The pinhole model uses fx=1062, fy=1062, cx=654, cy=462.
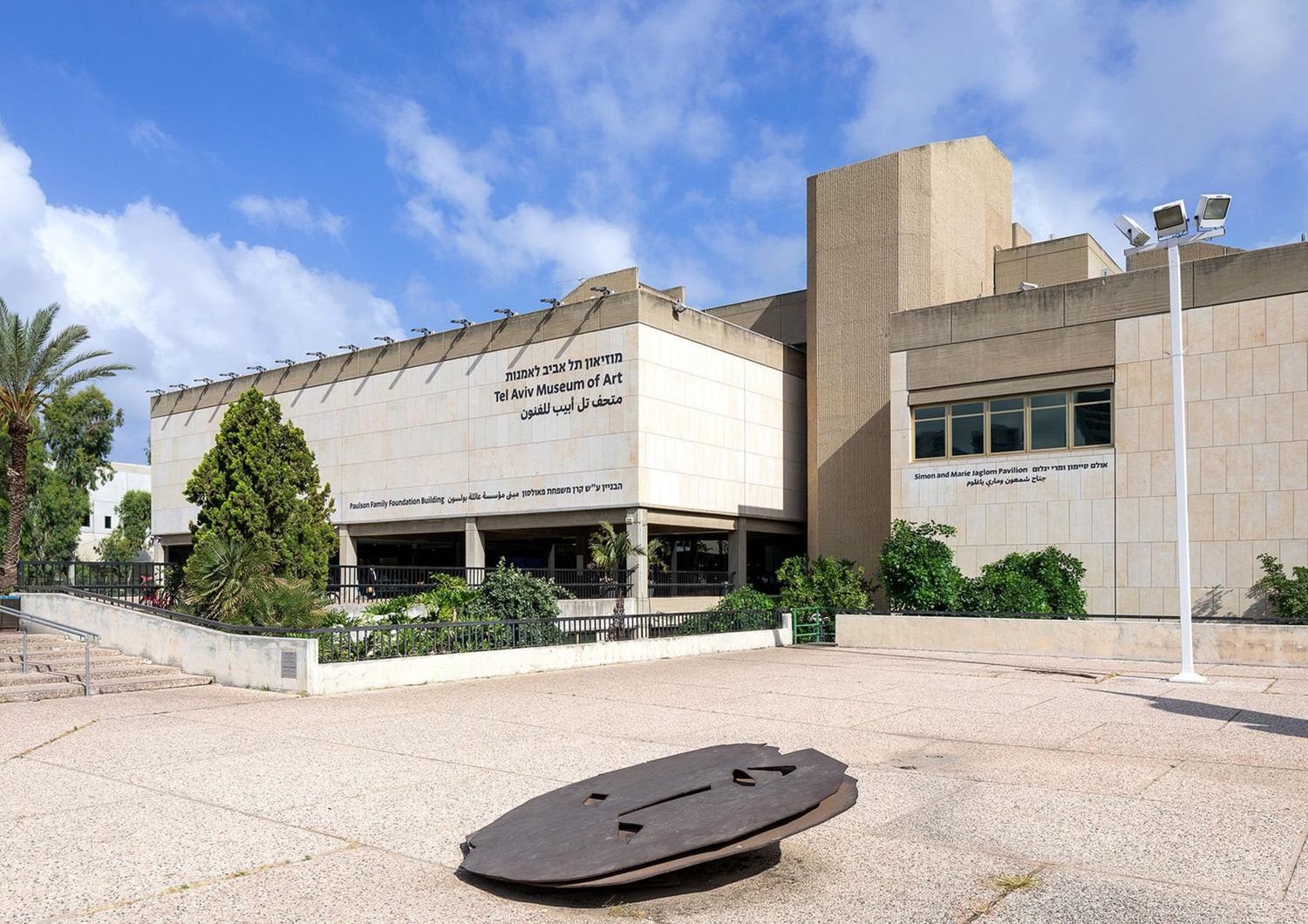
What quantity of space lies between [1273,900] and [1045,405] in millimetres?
28408

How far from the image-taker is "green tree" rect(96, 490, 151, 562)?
251 feet

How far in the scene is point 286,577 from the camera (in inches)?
904

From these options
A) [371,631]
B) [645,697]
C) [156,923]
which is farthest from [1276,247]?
[156,923]

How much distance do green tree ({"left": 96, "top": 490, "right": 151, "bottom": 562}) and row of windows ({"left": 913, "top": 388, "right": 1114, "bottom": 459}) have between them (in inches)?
2441

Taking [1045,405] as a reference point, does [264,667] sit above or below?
below

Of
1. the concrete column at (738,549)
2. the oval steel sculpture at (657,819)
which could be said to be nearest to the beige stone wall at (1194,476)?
the concrete column at (738,549)

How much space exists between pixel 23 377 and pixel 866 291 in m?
28.7

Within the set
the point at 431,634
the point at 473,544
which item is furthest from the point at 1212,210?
the point at 473,544

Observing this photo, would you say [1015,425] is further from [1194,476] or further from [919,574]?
[919,574]

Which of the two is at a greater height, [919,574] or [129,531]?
[129,531]

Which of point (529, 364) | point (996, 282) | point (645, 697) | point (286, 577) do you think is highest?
point (996, 282)

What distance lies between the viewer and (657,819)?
19.9 ft

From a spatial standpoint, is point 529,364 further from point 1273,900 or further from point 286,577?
point 1273,900

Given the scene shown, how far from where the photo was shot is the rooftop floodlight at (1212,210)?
57.8 ft
